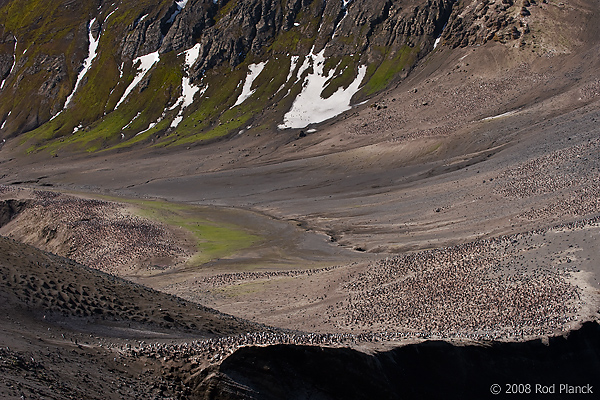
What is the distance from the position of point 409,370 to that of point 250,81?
125 m

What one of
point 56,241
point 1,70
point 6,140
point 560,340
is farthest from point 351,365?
point 1,70

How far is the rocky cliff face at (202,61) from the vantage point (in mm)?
118188

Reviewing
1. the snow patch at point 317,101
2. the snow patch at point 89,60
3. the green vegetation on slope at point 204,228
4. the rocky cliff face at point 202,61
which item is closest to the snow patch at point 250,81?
the rocky cliff face at point 202,61

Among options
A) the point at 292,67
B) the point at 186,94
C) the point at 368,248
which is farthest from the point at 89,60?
the point at 368,248

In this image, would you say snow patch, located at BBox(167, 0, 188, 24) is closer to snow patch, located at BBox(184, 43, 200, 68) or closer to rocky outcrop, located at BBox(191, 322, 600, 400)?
snow patch, located at BBox(184, 43, 200, 68)

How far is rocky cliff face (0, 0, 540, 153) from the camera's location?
118188 millimetres

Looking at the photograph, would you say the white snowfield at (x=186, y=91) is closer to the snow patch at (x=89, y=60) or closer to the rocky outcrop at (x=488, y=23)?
the snow patch at (x=89, y=60)

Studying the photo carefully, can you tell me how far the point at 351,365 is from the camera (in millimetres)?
15219

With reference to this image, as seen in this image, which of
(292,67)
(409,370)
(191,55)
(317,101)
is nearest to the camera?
(409,370)

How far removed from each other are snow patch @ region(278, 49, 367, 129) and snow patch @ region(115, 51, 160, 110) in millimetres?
49675

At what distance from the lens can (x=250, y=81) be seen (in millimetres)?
137000

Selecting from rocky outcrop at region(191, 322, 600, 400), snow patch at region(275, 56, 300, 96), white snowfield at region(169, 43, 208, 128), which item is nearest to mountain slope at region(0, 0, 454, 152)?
snow patch at region(275, 56, 300, 96)

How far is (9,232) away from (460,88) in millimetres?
73330

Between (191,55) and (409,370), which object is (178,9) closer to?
(191,55)
